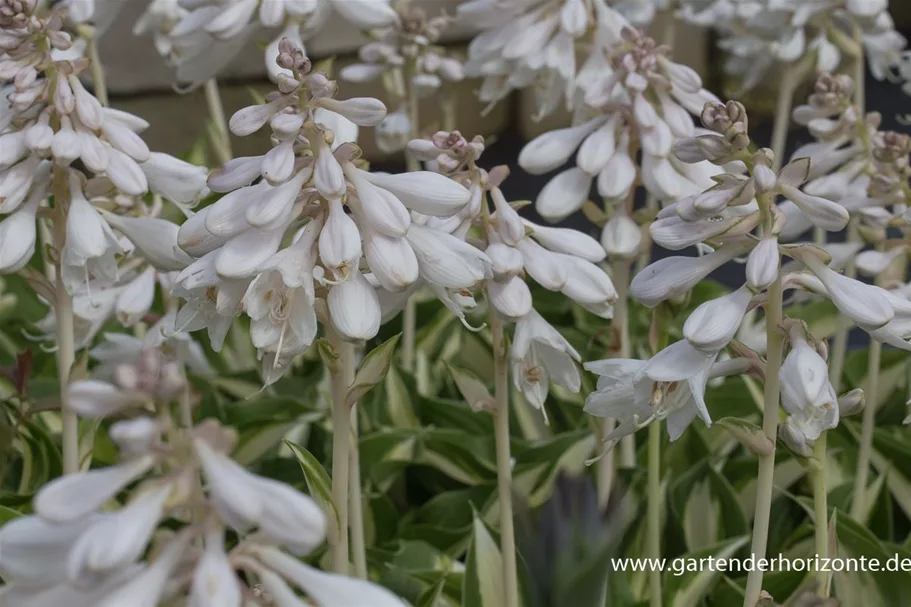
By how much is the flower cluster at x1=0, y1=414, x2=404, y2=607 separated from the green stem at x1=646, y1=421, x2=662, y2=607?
0.57 meters

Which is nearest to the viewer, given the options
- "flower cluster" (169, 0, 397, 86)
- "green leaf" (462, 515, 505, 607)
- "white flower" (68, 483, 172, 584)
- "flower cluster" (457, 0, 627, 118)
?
"white flower" (68, 483, 172, 584)

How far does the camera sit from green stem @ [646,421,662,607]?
0.96 metres

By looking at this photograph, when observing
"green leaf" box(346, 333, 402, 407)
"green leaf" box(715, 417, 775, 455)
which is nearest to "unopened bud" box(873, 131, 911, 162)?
"green leaf" box(715, 417, 775, 455)

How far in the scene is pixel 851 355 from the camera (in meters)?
1.58

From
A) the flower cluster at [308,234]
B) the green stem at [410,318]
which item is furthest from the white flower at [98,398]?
the green stem at [410,318]

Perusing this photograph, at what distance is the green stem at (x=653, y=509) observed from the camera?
0.96 m

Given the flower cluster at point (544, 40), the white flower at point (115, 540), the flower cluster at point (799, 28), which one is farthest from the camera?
the flower cluster at point (799, 28)

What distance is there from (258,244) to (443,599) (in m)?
0.53

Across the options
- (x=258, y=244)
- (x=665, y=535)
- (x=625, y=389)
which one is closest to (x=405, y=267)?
(x=258, y=244)

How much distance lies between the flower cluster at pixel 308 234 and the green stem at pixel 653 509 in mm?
348

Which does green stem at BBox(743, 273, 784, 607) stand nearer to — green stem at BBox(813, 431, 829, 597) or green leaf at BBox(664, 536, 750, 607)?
green stem at BBox(813, 431, 829, 597)

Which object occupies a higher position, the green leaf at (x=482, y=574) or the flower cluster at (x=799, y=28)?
the flower cluster at (x=799, y=28)

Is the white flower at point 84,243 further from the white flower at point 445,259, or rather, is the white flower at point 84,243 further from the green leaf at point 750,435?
the green leaf at point 750,435

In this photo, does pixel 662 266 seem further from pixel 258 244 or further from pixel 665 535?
pixel 665 535
